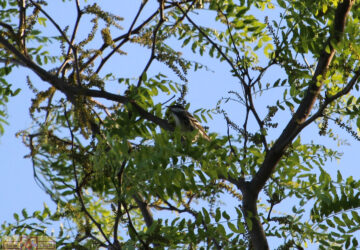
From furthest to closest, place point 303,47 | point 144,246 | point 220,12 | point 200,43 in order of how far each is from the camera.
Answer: point 200,43
point 220,12
point 303,47
point 144,246

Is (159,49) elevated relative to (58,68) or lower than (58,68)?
lower

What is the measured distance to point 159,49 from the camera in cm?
460

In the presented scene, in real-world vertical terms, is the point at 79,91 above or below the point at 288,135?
above

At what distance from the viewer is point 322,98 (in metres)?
4.59

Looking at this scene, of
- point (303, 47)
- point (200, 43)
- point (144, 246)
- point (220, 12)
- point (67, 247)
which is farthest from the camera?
point (200, 43)

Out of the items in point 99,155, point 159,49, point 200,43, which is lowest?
point 99,155

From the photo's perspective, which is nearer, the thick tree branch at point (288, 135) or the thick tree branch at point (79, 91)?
the thick tree branch at point (288, 135)

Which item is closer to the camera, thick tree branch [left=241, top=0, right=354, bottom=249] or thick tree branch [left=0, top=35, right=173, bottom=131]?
thick tree branch [left=241, top=0, right=354, bottom=249]

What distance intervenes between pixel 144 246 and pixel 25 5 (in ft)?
9.82

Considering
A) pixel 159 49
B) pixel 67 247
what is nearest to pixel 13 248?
pixel 67 247

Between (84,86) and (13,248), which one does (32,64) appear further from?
(13,248)

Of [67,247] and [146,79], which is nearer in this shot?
[67,247]

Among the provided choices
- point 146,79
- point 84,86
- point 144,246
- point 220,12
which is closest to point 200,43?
point 220,12

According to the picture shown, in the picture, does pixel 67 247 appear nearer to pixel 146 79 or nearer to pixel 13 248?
pixel 13 248
